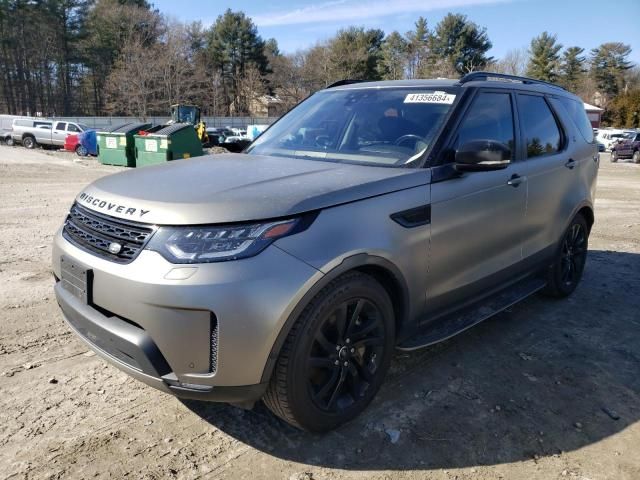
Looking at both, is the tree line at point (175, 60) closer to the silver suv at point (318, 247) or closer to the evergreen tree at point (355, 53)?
the evergreen tree at point (355, 53)

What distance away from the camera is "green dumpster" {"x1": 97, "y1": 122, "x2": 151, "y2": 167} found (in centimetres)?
1950

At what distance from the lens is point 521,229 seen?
3848 mm

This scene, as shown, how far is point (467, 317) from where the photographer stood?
3473 mm

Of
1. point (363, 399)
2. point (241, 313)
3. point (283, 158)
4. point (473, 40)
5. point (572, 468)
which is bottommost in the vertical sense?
point (572, 468)

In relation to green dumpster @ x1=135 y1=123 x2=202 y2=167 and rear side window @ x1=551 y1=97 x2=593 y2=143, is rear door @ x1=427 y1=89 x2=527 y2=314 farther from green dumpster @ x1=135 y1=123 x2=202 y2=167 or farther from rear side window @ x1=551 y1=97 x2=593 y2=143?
green dumpster @ x1=135 y1=123 x2=202 y2=167

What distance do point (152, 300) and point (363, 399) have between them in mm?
1323

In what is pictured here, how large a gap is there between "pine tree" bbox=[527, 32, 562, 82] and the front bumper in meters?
82.7

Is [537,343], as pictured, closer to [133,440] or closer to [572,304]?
[572,304]

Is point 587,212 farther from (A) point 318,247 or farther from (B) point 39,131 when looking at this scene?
(B) point 39,131

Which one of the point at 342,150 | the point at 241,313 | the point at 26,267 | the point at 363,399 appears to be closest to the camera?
the point at 241,313

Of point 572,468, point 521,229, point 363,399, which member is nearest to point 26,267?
point 363,399

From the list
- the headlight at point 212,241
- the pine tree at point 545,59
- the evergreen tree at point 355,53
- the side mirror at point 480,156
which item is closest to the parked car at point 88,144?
the side mirror at point 480,156

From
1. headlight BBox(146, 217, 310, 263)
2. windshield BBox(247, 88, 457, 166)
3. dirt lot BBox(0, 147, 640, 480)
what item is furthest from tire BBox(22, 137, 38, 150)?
headlight BBox(146, 217, 310, 263)

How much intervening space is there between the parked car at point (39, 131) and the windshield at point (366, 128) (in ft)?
93.4
